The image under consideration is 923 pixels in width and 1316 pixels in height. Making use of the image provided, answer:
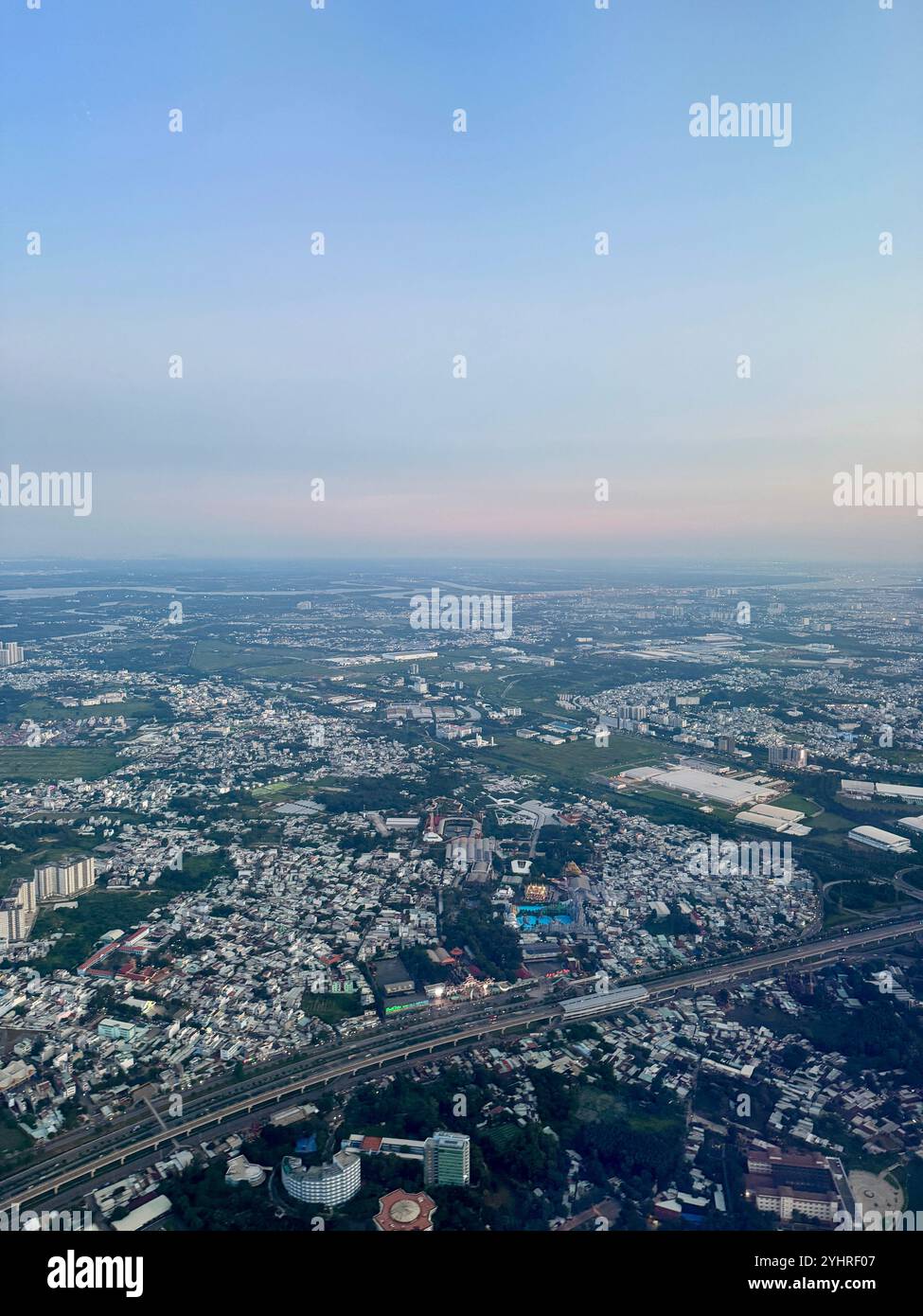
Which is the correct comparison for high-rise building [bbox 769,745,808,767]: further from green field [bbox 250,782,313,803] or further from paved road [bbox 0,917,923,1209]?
green field [bbox 250,782,313,803]

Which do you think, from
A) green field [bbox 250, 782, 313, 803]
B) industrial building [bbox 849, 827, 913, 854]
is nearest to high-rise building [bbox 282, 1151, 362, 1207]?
green field [bbox 250, 782, 313, 803]

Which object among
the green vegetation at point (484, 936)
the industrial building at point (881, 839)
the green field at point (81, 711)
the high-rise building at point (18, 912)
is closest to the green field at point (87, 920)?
the high-rise building at point (18, 912)

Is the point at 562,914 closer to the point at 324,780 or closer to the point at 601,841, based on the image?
the point at 601,841

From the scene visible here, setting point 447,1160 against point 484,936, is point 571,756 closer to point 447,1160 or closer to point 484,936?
point 484,936

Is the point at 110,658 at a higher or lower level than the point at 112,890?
higher

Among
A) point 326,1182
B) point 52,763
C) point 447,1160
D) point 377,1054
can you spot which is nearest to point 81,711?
point 52,763
